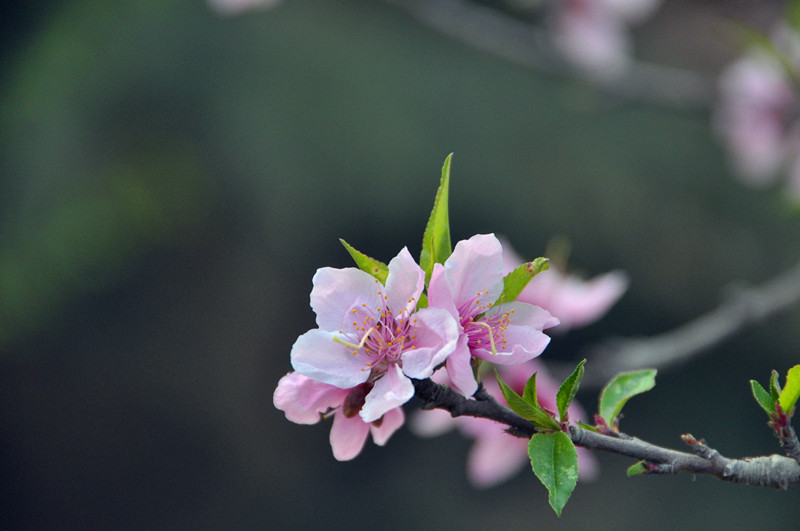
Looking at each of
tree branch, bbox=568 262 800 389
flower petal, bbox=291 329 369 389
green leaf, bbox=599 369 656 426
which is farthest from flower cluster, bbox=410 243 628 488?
flower petal, bbox=291 329 369 389

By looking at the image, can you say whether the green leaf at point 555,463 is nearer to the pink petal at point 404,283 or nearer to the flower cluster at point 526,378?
the pink petal at point 404,283

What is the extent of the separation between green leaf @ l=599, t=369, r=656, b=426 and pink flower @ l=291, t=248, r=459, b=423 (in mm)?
146

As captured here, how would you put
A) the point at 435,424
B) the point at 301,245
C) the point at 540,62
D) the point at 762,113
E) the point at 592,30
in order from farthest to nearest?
the point at 301,245
the point at 592,30
the point at 540,62
the point at 762,113
the point at 435,424

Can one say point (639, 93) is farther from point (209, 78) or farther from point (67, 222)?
point (67, 222)

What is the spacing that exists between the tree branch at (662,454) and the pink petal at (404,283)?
5 centimetres

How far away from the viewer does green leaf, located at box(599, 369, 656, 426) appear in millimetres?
477

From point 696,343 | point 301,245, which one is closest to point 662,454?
point 696,343

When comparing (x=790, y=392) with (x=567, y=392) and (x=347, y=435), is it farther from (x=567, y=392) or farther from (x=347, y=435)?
(x=347, y=435)

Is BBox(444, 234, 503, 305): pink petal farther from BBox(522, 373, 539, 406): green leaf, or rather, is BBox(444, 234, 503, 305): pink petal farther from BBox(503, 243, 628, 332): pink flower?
BBox(503, 243, 628, 332): pink flower

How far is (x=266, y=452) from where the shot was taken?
237 centimetres

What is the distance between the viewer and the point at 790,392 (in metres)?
0.44

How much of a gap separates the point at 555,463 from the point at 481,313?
102mm

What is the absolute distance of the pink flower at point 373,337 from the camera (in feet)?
1.30

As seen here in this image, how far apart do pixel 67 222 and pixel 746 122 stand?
1.75 m
